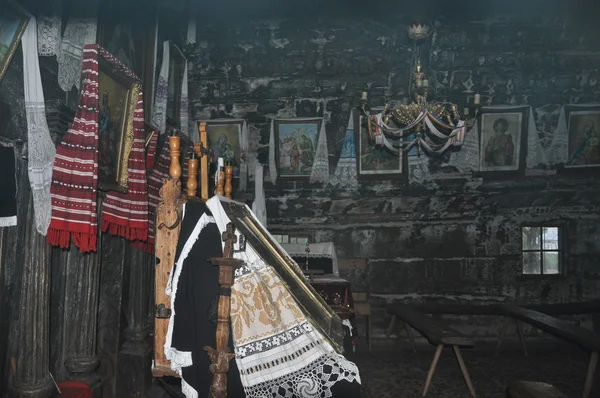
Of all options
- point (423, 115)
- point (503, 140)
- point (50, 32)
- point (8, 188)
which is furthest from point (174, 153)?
point (503, 140)

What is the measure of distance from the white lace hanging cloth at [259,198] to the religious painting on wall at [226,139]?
0.40 metres

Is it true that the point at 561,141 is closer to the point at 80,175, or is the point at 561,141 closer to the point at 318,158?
the point at 318,158

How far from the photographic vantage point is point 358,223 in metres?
7.52

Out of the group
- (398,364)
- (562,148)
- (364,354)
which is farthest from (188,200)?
(562,148)

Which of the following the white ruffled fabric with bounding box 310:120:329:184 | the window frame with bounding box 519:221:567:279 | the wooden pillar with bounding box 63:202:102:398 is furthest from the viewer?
the window frame with bounding box 519:221:567:279

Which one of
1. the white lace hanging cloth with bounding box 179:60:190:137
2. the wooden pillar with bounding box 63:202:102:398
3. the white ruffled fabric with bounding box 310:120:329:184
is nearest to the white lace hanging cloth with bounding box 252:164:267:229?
the white ruffled fabric with bounding box 310:120:329:184

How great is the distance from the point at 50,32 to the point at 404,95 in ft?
17.1

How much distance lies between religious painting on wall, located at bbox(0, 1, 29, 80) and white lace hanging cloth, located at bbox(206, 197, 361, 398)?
1.43m

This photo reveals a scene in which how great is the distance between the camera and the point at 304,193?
24.4 feet

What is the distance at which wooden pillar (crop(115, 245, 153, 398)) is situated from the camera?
4.19 metres

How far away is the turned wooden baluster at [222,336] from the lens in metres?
2.46

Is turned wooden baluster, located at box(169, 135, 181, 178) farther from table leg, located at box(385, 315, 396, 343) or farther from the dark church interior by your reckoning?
table leg, located at box(385, 315, 396, 343)

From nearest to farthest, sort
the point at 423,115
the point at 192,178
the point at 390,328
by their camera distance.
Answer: the point at 192,178
the point at 423,115
the point at 390,328

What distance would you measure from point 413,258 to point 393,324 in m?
1.19
